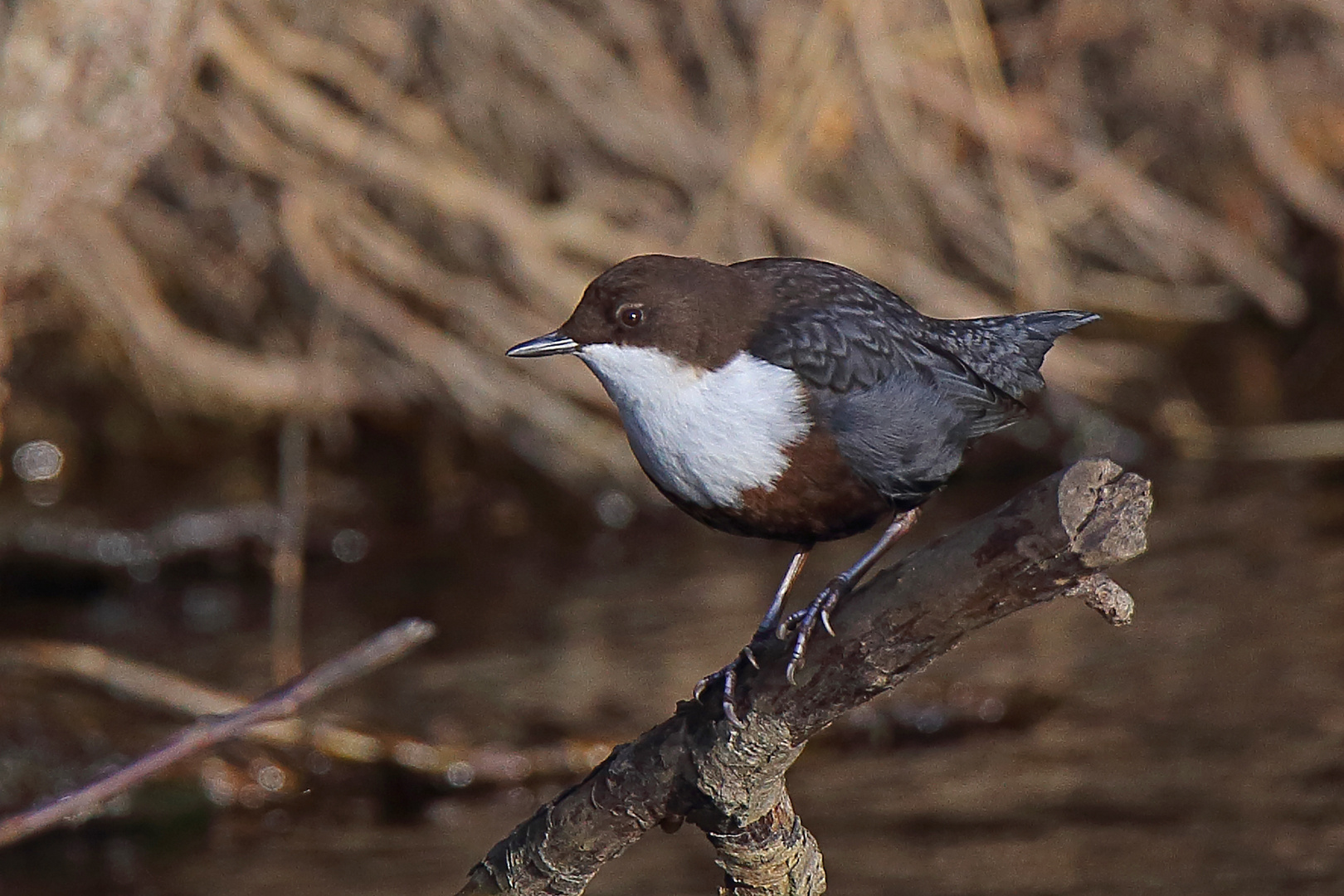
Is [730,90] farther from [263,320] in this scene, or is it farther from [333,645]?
[333,645]

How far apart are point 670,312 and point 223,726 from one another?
1.56 meters

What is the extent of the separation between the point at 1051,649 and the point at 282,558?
281cm

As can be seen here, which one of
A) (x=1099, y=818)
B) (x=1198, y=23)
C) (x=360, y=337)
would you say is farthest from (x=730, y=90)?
(x=1099, y=818)

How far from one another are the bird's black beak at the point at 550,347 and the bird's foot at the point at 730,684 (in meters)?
0.59

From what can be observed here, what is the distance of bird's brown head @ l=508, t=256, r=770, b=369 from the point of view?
2.68 meters

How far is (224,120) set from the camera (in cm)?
654

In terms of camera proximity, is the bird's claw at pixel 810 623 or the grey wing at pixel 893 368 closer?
the bird's claw at pixel 810 623

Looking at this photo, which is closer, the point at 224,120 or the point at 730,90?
the point at 224,120

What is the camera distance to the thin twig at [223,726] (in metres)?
1.19

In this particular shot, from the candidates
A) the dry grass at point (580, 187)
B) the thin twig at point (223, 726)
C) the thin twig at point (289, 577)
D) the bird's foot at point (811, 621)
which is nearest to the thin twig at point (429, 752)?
the thin twig at point (289, 577)

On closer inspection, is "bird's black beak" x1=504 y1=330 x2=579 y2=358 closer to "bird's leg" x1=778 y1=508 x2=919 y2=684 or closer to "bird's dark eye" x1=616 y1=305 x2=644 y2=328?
"bird's dark eye" x1=616 y1=305 x2=644 y2=328

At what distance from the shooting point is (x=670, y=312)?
2.72 meters

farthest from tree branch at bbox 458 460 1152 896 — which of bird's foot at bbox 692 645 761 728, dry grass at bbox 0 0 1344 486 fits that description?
dry grass at bbox 0 0 1344 486

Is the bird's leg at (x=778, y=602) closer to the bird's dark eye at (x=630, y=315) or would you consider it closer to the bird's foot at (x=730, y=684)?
the bird's foot at (x=730, y=684)
